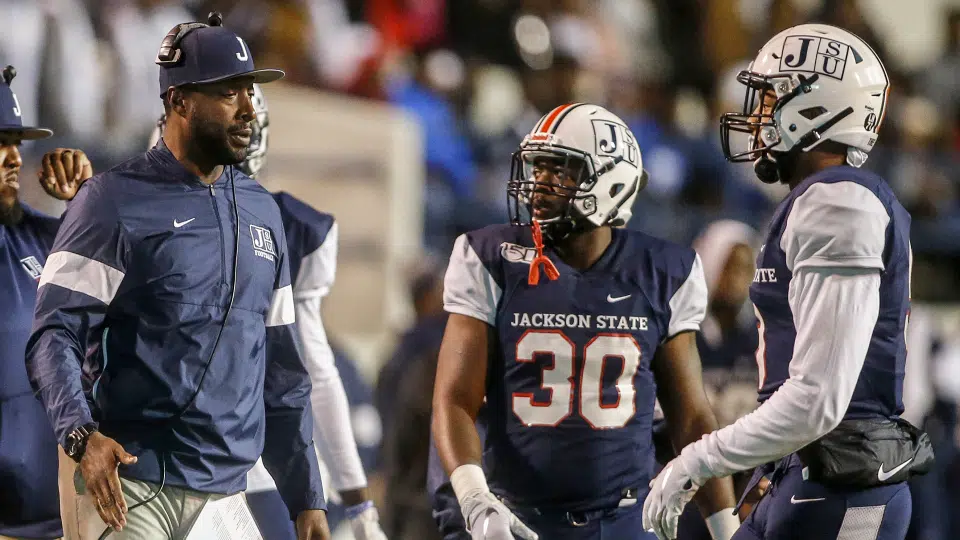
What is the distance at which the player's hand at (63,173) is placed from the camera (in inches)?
172

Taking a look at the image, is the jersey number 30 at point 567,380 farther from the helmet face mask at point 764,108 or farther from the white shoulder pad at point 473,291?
the helmet face mask at point 764,108

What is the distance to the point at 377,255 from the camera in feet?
30.8

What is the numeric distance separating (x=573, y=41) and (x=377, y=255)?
9.24 feet

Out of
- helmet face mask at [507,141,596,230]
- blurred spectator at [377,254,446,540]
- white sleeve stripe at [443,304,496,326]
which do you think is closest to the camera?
white sleeve stripe at [443,304,496,326]

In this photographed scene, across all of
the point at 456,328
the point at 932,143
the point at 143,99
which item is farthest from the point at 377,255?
the point at 456,328

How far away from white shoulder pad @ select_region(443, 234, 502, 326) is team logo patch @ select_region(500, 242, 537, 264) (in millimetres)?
Answer: 77

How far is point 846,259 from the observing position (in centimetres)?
353

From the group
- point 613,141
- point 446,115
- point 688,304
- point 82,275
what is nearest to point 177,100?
point 82,275

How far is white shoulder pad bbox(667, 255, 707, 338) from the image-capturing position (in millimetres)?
4254

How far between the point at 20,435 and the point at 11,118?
93cm

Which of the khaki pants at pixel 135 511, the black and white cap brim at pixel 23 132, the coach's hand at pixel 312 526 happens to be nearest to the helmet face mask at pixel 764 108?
the coach's hand at pixel 312 526

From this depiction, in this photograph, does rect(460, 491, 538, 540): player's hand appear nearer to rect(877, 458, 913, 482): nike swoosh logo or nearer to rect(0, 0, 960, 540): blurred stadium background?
rect(877, 458, 913, 482): nike swoosh logo

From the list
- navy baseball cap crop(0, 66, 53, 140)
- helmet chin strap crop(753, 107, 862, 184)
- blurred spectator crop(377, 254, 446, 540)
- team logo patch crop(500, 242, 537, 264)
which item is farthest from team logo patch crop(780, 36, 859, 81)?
blurred spectator crop(377, 254, 446, 540)

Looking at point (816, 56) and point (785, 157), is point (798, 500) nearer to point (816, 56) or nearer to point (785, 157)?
point (785, 157)
